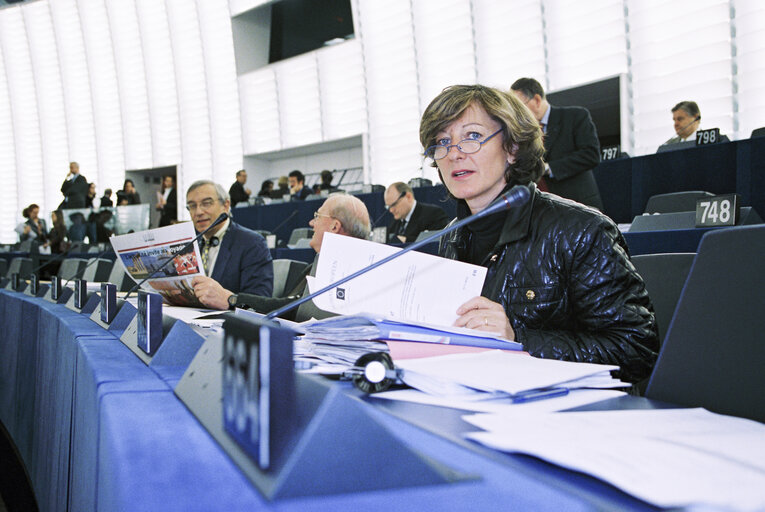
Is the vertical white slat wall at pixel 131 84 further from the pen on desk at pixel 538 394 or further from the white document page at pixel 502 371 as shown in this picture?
the pen on desk at pixel 538 394

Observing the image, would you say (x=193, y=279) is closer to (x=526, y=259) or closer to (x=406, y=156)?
(x=526, y=259)

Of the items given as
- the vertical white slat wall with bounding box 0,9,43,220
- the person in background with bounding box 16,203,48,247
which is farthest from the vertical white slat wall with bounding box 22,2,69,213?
the person in background with bounding box 16,203,48,247

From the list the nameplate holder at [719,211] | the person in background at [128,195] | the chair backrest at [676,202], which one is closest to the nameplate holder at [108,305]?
the nameplate holder at [719,211]

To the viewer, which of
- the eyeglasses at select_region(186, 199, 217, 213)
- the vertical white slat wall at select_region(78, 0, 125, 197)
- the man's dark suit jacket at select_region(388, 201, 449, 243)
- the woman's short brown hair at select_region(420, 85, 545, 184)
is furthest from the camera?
the vertical white slat wall at select_region(78, 0, 125, 197)

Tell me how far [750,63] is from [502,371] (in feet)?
23.6

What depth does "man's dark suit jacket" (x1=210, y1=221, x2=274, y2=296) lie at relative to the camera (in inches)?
113

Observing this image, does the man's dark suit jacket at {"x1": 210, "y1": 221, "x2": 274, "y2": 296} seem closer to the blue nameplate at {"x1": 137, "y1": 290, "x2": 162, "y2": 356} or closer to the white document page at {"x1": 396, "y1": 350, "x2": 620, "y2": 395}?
the blue nameplate at {"x1": 137, "y1": 290, "x2": 162, "y2": 356}

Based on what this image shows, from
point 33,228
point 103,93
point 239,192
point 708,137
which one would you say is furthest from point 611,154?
point 103,93

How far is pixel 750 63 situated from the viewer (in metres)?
6.41

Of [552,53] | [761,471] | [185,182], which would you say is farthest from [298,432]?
[185,182]

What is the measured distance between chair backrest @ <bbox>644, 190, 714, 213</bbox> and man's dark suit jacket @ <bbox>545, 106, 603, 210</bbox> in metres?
0.67

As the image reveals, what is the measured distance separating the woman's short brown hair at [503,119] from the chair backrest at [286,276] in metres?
1.79

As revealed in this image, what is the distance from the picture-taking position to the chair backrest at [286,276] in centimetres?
334

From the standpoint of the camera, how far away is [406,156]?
32.9ft
